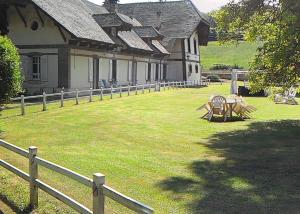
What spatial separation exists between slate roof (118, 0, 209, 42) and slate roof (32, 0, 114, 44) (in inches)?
595

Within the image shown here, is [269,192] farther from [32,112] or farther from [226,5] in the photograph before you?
[32,112]

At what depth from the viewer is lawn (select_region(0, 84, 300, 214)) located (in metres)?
7.75

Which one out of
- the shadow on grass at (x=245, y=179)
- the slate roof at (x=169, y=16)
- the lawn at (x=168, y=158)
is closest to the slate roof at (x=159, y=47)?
the slate roof at (x=169, y=16)

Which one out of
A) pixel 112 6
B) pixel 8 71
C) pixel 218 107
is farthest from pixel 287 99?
pixel 112 6

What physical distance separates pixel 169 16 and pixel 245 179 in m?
46.2

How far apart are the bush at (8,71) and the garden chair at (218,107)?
27.5 feet

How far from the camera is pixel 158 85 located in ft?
127

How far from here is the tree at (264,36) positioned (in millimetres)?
14844

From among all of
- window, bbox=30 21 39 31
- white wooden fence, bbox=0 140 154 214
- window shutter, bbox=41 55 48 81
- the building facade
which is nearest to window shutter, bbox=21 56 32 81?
the building facade

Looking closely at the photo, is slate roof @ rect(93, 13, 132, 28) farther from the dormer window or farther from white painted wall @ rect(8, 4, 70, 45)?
white painted wall @ rect(8, 4, 70, 45)

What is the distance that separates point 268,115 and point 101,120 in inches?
329

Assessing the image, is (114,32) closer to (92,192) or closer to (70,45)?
(70,45)

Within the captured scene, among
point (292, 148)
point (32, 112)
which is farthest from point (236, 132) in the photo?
point (32, 112)

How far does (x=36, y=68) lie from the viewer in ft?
102
